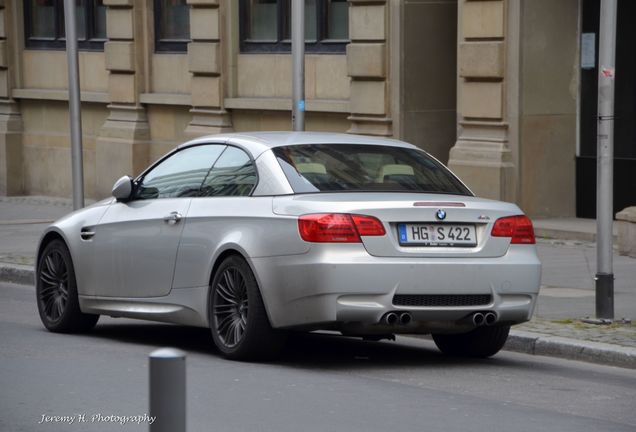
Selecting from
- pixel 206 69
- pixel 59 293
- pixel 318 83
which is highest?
pixel 206 69

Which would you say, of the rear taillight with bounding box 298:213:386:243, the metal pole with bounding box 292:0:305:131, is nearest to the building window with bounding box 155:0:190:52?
the metal pole with bounding box 292:0:305:131

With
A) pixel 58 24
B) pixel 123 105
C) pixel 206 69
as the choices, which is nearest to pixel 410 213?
pixel 206 69

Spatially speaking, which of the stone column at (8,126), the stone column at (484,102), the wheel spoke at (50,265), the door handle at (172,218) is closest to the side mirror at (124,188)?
the door handle at (172,218)

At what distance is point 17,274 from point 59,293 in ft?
13.7

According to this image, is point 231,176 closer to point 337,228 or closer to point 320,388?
point 337,228

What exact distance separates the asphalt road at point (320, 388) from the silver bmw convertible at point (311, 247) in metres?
0.27

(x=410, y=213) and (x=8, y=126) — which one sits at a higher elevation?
(x=410, y=213)

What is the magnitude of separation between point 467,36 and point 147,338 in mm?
8606

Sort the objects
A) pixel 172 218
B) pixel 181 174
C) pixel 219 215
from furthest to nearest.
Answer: pixel 181 174 → pixel 172 218 → pixel 219 215

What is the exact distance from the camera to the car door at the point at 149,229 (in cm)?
1004

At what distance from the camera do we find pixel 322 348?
33.7 ft

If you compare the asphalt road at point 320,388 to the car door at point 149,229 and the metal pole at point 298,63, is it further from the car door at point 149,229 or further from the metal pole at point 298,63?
the metal pole at point 298,63

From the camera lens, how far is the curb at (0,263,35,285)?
14.9 m

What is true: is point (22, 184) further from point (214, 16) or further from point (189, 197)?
point (189, 197)
